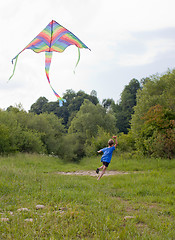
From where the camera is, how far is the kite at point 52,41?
7.76 m

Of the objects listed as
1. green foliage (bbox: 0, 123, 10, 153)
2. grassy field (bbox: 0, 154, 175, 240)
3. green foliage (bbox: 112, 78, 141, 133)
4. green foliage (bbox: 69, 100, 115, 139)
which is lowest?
grassy field (bbox: 0, 154, 175, 240)

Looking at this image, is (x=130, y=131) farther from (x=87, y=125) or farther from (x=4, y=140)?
(x=87, y=125)

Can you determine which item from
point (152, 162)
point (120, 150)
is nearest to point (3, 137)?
point (120, 150)

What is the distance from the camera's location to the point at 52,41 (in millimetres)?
7953

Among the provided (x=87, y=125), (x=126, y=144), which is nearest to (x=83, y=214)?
(x=126, y=144)

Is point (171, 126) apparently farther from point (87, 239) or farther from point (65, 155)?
point (65, 155)

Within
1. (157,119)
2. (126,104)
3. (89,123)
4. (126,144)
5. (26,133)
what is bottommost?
(126,144)

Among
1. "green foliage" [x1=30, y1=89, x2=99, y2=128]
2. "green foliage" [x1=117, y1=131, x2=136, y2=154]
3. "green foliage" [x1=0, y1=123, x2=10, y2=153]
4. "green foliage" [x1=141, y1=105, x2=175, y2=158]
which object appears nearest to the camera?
"green foliage" [x1=141, y1=105, x2=175, y2=158]

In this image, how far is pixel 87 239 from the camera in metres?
3.95

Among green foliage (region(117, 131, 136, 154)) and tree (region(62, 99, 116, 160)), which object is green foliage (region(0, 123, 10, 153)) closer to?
green foliage (region(117, 131, 136, 154))

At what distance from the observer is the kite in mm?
7762

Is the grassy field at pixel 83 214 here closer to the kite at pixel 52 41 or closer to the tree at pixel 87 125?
the kite at pixel 52 41

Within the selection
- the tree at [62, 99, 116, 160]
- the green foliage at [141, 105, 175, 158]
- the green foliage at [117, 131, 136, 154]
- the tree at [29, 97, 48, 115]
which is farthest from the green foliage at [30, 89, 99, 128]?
the green foliage at [141, 105, 175, 158]

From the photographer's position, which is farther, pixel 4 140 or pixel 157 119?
pixel 4 140
